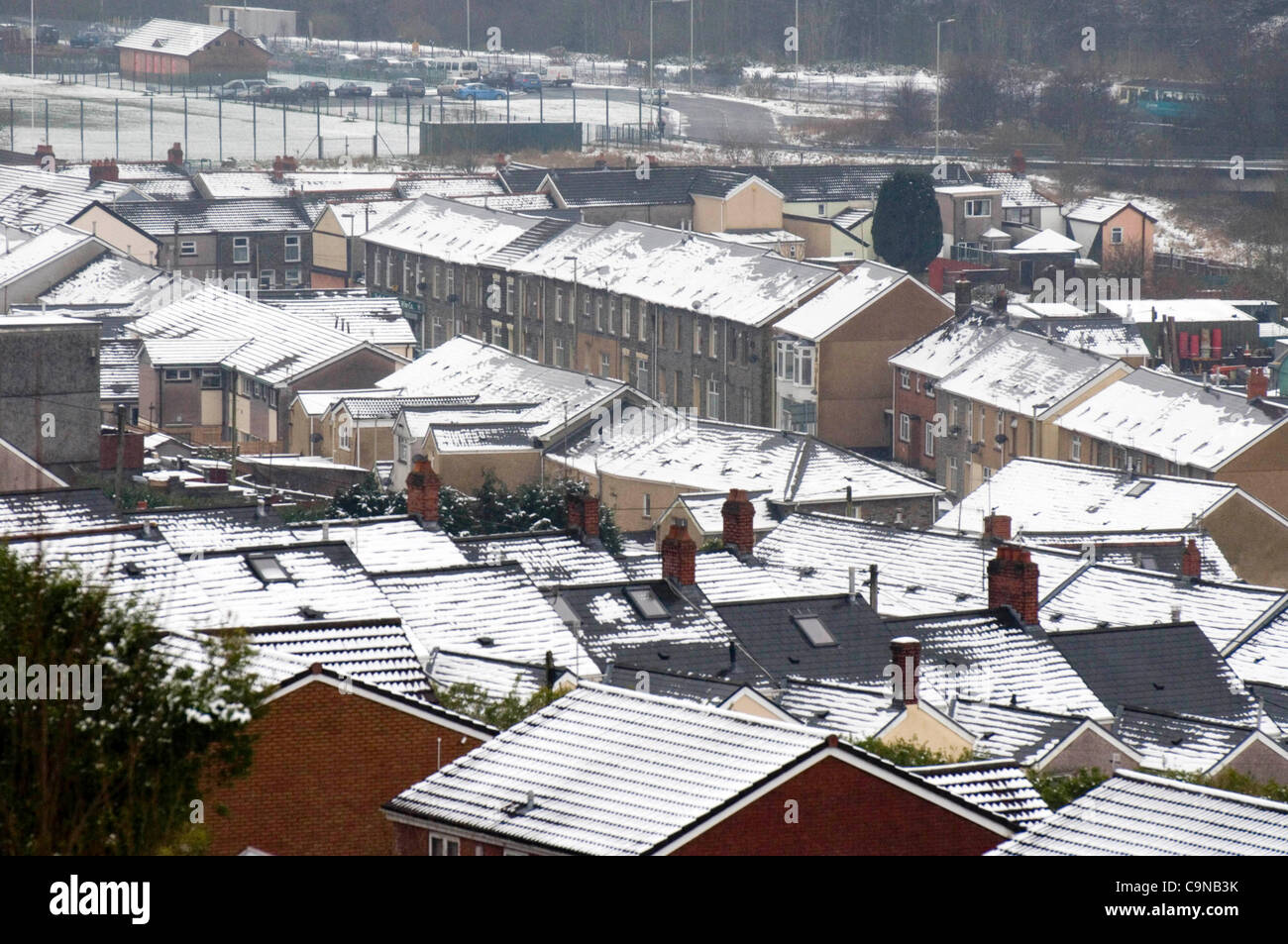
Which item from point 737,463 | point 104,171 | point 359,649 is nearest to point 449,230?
point 104,171

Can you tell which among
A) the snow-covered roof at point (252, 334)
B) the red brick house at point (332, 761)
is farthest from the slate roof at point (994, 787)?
the snow-covered roof at point (252, 334)

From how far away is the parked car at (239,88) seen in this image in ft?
427

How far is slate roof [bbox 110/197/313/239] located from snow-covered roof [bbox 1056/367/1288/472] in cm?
3872

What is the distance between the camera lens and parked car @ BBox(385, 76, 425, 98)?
432 feet

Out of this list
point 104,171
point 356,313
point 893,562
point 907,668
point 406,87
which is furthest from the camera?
point 406,87

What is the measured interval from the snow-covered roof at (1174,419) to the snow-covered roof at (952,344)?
19.3 feet

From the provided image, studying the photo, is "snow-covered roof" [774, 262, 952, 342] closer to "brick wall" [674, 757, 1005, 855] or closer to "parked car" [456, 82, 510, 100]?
"brick wall" [674, 757, 1005, 855]

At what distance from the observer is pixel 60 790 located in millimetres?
13359

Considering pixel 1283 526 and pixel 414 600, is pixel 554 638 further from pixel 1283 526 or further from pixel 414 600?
pixel 1283 526

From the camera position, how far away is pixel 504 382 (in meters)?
59.9

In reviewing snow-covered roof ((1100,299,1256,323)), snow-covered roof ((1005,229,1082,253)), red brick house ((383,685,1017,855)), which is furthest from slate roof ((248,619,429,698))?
snow-covered roof ((1005,229,1082,253))

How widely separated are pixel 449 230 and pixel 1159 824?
221ft

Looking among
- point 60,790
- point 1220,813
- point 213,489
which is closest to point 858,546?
point 213,489

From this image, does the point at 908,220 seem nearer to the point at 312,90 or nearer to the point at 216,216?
the point at 216,216
